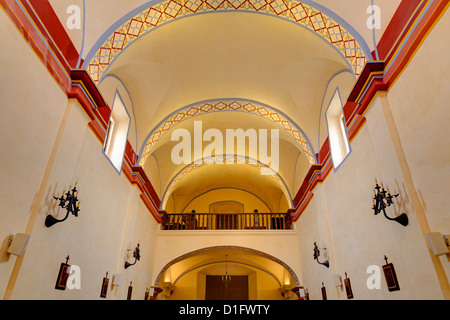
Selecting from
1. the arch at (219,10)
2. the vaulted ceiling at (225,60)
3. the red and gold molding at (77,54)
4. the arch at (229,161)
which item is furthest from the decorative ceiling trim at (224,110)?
the arch at (229,161)

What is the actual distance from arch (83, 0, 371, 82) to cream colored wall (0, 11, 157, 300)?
151 centimetres

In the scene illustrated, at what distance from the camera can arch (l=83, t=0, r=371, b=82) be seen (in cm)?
640

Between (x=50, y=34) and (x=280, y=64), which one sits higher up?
(x=280, y=64)

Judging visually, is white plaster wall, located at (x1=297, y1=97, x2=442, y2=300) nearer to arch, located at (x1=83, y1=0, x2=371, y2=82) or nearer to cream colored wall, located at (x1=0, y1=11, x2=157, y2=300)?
arch, located at (x1=83, y1=0, x2=371, y2=82)

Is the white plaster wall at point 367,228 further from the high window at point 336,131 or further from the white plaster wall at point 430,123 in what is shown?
the high window at point 336,131

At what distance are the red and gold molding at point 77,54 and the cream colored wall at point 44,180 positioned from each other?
0.23 meters

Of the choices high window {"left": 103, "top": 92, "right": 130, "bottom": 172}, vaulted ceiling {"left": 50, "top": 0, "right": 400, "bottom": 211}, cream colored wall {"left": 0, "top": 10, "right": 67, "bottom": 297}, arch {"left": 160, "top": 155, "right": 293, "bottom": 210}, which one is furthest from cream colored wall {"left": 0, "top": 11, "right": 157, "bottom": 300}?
arch {"left": 160, "top": 155, "right": 293, "bottom": 210}

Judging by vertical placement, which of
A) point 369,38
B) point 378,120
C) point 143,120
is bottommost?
point 378,120

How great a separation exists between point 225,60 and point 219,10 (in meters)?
1.69
